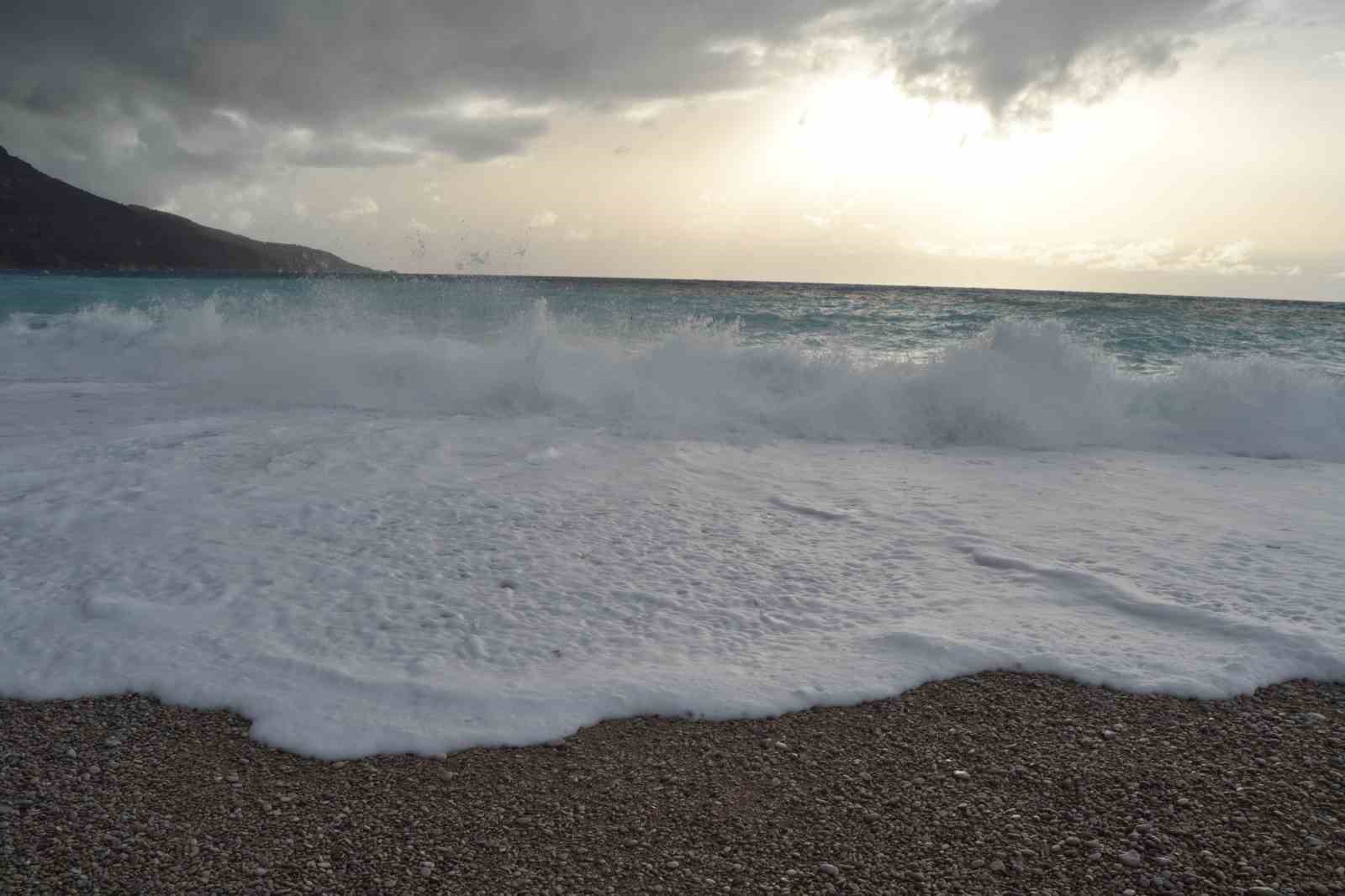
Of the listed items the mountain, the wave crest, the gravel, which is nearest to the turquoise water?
the wave crest

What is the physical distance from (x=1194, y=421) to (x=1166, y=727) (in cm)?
744

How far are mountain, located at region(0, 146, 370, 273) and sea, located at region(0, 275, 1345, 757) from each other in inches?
2126

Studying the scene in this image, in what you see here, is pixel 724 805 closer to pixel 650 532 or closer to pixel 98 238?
pixel 650 532

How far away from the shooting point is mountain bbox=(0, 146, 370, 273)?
195 feet

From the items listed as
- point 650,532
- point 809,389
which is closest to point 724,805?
point 650,532

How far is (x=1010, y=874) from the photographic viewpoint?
2.06 m

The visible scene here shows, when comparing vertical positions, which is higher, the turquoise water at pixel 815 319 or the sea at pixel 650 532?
the turquoise water at pixel 815 319

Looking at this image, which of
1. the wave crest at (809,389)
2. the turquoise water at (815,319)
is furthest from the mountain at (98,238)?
the wave crest at (809,389)

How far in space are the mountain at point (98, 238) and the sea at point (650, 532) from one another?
54.0 metres

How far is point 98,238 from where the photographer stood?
62.8 m

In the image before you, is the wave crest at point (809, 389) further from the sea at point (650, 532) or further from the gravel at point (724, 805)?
the gravel at point (724, 805)

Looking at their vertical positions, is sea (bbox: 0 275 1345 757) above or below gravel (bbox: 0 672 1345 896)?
above

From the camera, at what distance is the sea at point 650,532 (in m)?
3.15

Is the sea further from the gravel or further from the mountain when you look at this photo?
the mountain
